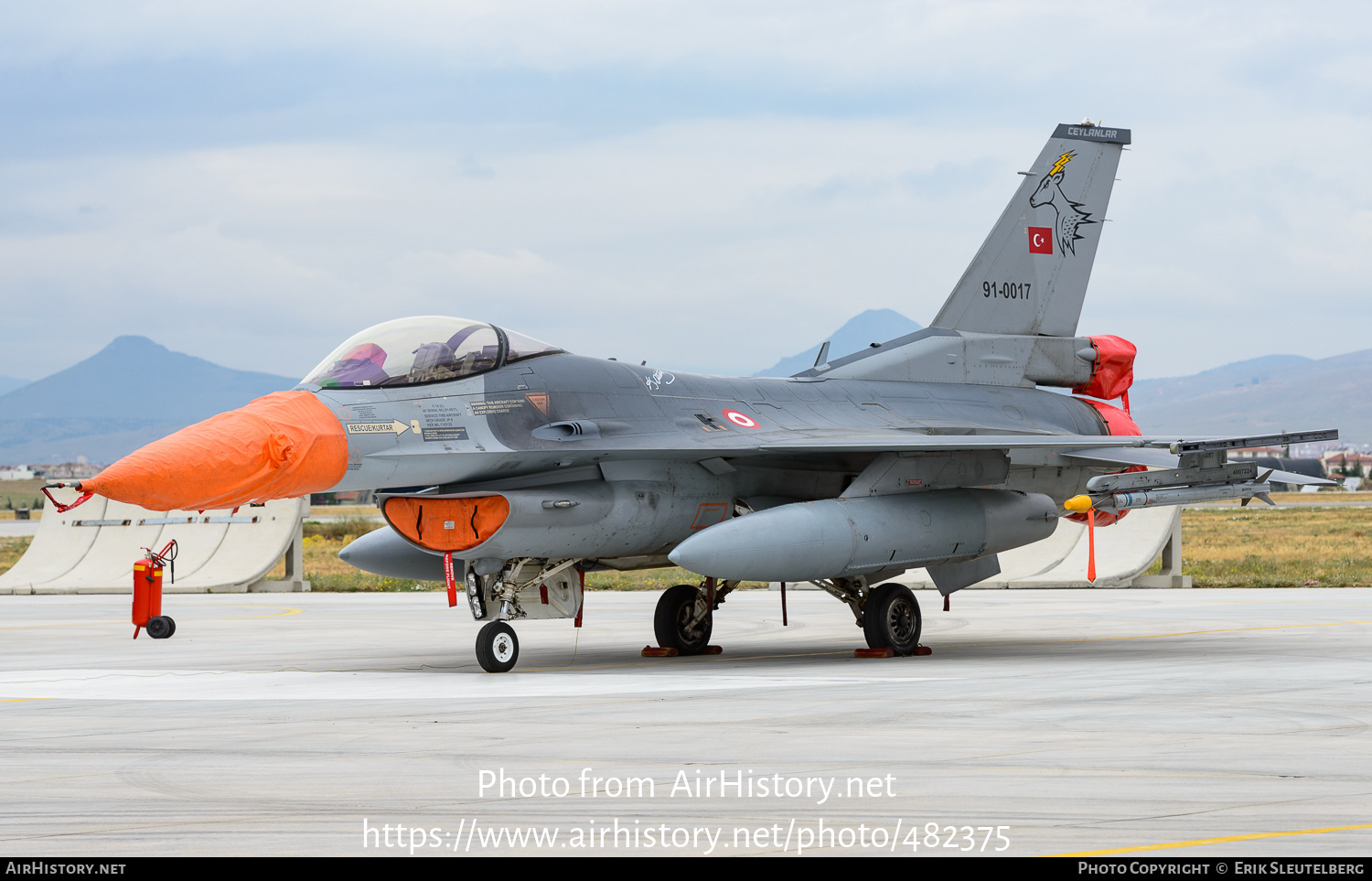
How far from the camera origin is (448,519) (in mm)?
11930

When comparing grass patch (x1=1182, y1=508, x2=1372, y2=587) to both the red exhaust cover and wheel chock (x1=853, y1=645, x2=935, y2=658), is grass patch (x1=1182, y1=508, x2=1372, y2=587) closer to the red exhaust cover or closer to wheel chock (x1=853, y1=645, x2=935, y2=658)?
the red exhaust cover

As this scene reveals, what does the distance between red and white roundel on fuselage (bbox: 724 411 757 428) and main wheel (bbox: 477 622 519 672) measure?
2.91m

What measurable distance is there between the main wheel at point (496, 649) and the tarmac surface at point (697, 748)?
0.21 metres

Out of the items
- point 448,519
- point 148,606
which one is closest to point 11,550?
point 148,606

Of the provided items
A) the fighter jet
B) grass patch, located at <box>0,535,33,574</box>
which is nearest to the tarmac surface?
the fighter jet

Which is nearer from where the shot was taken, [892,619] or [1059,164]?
[892,619]

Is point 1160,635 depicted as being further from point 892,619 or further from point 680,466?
point 680,466

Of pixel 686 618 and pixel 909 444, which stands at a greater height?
pixel 909 444

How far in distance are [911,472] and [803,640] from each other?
3144mm

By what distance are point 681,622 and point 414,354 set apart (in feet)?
13.8

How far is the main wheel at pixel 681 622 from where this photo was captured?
1423 cm

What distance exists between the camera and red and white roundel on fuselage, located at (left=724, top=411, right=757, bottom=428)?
43.7 feet

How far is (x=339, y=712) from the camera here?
30.2 ft

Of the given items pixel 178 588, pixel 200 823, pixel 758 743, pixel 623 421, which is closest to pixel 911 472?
pixel 623 421
